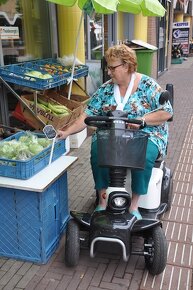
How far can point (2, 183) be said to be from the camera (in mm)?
2764

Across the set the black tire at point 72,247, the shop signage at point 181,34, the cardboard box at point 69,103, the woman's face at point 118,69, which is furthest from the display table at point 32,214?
the shop signage at point 181,34

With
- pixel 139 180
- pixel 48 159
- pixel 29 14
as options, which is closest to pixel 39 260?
pixel 48 159

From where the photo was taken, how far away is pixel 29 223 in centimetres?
287

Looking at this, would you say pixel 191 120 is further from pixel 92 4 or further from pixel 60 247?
pixel 60 247

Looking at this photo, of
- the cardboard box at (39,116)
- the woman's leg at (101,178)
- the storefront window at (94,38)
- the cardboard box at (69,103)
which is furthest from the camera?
the storefront window at (94,38)

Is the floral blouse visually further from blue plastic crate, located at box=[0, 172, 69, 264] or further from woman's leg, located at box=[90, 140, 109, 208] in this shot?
blue plastic crate, located at box=[0, 172, 69, 264]

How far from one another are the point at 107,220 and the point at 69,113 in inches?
94.7

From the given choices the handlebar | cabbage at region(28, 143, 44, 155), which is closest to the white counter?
cabbage at region(28, 143, 44, 155)

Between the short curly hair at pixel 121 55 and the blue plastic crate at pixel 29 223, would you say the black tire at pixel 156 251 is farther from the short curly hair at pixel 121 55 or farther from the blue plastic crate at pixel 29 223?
the short curly hair at pixel 121 55

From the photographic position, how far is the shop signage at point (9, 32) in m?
4.81

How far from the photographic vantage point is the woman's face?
2.95m

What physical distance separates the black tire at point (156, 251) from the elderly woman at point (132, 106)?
0.21 m

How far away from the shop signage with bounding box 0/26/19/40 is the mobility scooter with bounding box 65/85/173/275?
8.63 feet

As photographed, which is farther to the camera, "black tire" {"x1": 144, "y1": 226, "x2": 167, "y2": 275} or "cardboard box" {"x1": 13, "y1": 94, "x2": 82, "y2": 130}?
"cardboard box" {"x1": 13, "y1": 94, "x2": 82, "y2": 130}
